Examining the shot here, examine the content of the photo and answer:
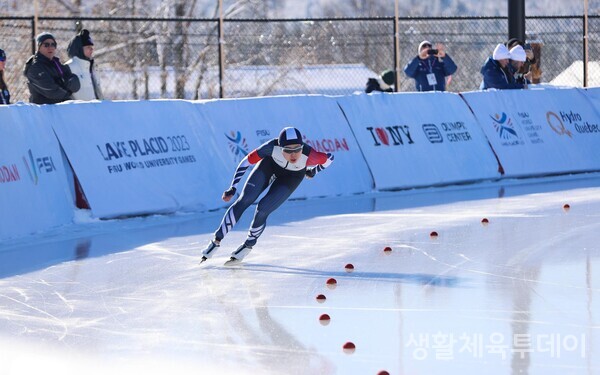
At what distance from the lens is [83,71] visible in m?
12.3

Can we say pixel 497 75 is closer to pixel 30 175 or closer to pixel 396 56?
pixel 396 56

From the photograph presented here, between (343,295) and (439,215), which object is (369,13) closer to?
(439,215)

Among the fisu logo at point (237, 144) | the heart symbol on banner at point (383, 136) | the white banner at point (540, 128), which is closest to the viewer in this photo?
the fisu logo at point (237, 144)

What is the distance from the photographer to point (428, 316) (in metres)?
6.74

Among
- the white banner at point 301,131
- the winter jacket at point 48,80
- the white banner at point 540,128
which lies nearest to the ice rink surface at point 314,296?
the white banner at point 301,131

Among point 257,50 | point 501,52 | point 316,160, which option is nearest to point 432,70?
point 501,52

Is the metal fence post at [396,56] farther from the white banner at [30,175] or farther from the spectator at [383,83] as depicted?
the white banner at [30,175]

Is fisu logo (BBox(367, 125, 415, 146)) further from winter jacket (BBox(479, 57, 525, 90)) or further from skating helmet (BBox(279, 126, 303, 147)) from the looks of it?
skating helmet (BBox(279, 126, 303, 147))

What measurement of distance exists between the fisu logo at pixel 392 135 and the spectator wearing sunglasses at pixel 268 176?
209 inches

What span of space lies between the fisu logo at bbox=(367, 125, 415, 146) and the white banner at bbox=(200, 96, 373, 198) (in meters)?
0.38

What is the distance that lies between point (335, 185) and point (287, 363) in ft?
28.3

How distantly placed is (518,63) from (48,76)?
7817mm

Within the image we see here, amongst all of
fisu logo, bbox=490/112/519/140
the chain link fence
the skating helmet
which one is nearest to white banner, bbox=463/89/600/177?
fisu logo, bbox=490/112/519/140

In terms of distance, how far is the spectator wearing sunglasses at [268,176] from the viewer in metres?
9.03
